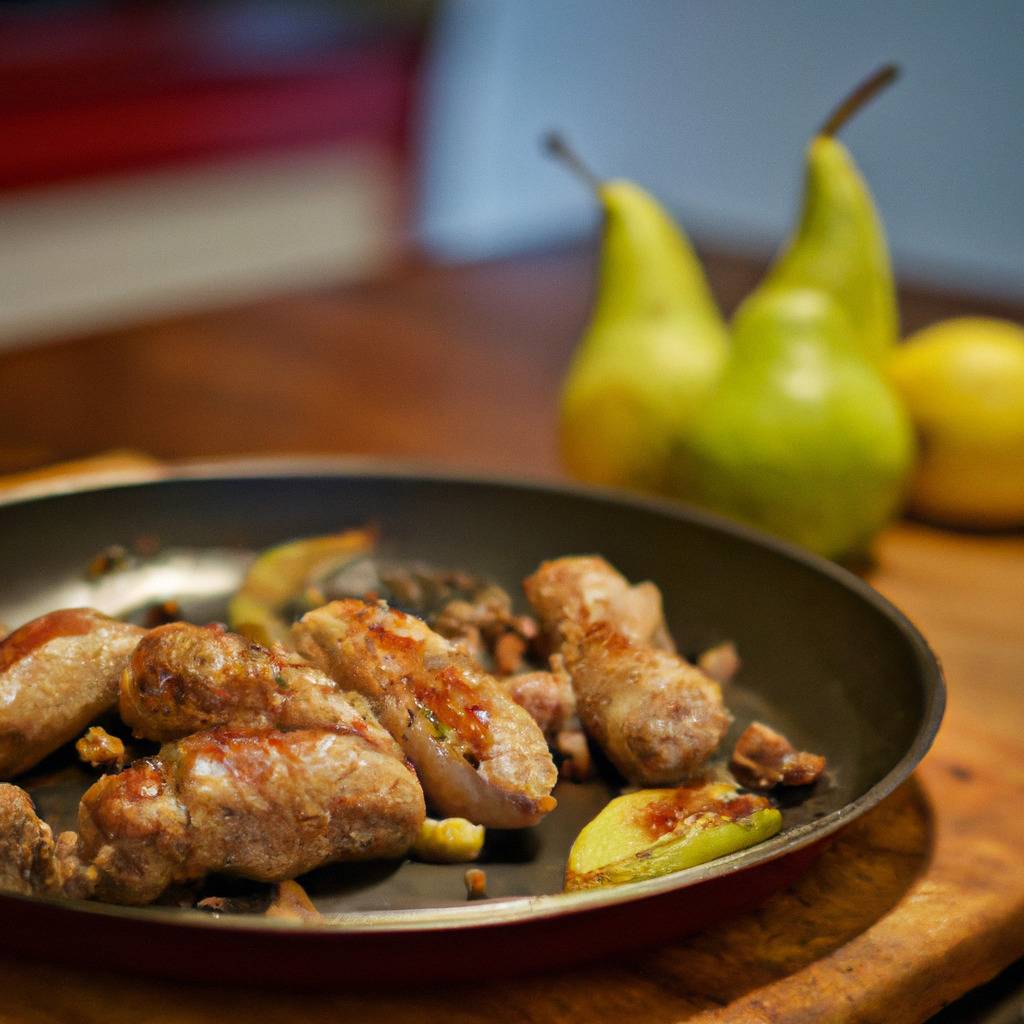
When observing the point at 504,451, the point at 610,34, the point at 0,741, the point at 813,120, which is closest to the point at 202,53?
the point at 610,34

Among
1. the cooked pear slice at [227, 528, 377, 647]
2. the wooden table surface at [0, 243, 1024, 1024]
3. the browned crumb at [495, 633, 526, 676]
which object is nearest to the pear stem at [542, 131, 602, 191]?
the wooden table surface at [0, 243, 1024, 1024]

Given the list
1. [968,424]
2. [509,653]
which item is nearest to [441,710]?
[509,653]

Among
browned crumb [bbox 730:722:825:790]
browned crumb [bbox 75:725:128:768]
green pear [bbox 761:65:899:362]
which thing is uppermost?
green pear [bbox 761:65:899:362]

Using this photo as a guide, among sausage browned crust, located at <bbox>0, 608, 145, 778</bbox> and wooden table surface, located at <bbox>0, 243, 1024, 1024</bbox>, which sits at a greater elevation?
sausage browned crust, located at <bbox>0, 608, 145, 778</bbox>

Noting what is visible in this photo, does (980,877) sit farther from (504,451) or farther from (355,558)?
(504,451)

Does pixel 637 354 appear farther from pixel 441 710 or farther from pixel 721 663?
pixel 441 710

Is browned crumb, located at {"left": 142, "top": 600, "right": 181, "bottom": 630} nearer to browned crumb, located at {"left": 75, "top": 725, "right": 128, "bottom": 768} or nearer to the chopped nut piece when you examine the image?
browned crumb, located at {"left": 75, "top": 725, "right": 128, "bottom": 768}
